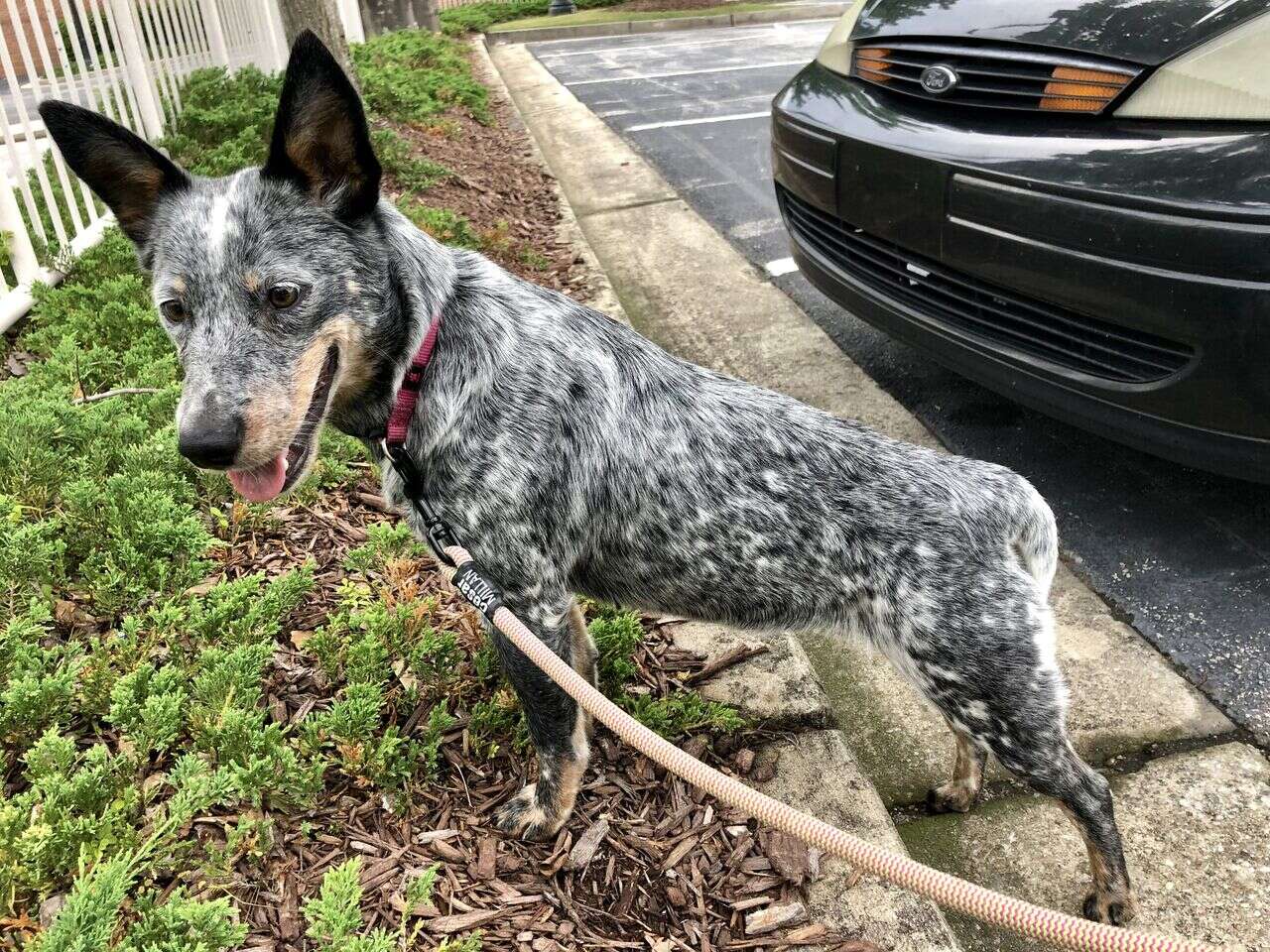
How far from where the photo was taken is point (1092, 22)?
313 cm

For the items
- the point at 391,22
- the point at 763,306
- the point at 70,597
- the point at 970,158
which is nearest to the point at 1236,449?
the point at 970,158

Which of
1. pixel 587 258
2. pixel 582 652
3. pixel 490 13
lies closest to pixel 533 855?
pixel 582 652

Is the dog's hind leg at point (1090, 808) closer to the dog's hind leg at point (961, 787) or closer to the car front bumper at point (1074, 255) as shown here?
the dog's hind leg at point (961, 787)

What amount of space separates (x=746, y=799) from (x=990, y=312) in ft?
8.64

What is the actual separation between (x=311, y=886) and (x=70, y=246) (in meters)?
4.87

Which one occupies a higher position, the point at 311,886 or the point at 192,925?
the point at 192,925

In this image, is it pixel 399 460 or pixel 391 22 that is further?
pixel 391 22

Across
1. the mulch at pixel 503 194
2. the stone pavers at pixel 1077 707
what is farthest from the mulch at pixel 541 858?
the mulch at pixel 503 194

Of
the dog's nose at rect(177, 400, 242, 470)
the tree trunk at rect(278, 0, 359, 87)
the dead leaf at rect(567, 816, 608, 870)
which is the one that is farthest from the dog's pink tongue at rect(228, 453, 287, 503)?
the tree trunk at rect(278, 0, 359, 87)

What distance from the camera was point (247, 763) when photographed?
7.78 ft

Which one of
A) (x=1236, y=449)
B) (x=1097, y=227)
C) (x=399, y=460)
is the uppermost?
(x=1097, y=227)

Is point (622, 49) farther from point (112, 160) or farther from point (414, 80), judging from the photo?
point (112, 160)

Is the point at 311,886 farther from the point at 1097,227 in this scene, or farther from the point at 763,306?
the point at 763,306

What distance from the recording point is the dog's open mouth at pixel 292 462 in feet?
6.98
